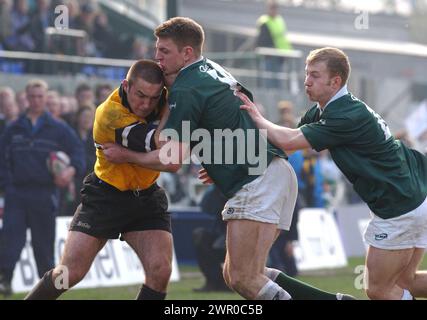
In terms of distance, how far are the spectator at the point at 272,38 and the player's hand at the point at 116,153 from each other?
38.4 ft

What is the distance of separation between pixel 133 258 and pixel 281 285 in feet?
19.5

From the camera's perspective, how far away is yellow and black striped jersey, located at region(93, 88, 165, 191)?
8.27 metres

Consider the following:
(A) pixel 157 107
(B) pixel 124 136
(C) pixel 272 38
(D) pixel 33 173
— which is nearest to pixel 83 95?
(D) pixel 33 173

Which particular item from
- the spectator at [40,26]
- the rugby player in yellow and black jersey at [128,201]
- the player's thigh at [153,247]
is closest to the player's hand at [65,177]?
the spectator at [40,26]

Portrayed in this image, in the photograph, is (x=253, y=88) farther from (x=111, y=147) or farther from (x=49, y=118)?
(x=111, y=147)

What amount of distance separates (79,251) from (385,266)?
2280 millimetres

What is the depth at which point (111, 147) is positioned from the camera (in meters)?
8.33

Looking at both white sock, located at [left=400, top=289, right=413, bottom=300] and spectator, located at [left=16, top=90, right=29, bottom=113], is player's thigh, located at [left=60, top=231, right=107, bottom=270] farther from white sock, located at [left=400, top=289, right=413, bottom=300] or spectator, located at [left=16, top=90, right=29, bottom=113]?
spectator, located at [left=16, top=90, right=29, bottom=113]

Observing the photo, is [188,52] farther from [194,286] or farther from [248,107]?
[194,286]

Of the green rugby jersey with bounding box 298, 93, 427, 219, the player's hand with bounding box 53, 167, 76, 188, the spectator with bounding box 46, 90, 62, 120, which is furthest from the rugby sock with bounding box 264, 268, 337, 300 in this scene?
the spectator with bounding box 46, 90, 62, 120

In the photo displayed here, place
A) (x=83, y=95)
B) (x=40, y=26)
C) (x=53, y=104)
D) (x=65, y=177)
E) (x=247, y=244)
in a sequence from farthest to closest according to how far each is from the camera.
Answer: (x=40, y=26) → (x=83, y=95) → (x=53, y=104) → (x=65, y=177) → (x=247, y=244)

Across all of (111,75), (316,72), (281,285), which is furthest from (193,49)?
(111,75)

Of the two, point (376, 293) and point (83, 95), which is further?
point (83, 95)

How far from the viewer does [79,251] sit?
8344 mm
